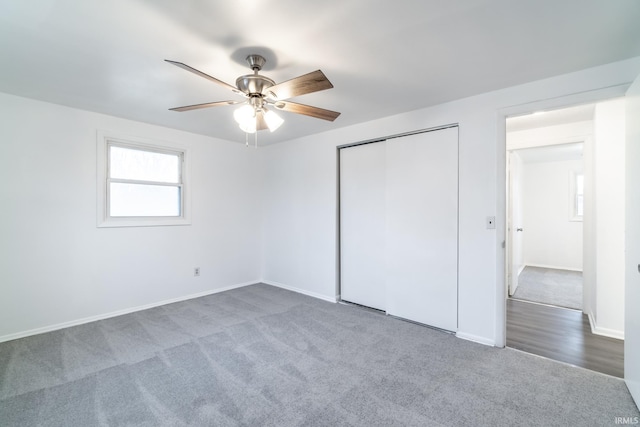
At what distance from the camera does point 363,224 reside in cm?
381

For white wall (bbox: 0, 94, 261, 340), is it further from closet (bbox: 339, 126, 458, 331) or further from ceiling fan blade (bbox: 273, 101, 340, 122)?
ceiling fan blade (bbox: 273, 101, 340, 122)

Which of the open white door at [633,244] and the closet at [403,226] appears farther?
the closet at [403,226]

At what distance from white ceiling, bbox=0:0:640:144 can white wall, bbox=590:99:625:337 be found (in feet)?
3.87

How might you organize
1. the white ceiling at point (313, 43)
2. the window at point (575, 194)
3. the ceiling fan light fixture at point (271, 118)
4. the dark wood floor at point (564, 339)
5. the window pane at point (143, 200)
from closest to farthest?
the white ceiling at point (313, 43)
the ceiling fan light fixture at point (271, 118)
the dark wood floor at point (564, 339)
the window pane at point (143, 200)
the window at point (575, 194)

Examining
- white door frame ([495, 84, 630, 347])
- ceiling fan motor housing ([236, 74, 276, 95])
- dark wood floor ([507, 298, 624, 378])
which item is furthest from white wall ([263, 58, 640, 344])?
ceiling fan motor housing ([236, 74, 276, 95])

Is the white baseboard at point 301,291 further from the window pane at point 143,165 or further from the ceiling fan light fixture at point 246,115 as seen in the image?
the ceiling fan light fixture at point 246,115

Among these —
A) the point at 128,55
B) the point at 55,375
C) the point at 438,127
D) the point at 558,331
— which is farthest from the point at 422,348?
the point at 128,55

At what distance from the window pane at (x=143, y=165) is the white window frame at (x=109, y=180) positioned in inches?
2.3

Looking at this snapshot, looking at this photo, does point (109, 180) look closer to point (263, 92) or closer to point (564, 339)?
point (263, 92)

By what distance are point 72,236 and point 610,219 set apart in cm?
590

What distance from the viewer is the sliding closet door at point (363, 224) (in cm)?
363
